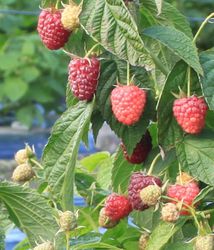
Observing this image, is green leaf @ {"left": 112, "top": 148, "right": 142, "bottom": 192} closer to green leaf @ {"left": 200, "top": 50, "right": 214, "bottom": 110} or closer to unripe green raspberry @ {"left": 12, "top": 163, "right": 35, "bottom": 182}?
unripe green raspberry @ {"left": 12, "top": 163, "right": 35, "bottom": 182}

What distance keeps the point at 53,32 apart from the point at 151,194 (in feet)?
0.70

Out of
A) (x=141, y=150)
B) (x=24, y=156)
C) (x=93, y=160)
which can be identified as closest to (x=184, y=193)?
(x=141, y=150)

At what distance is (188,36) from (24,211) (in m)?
0.29

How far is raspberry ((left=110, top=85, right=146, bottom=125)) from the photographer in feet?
3.89

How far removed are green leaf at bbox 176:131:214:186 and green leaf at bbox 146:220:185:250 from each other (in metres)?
0.06

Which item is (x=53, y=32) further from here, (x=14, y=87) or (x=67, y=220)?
(x=14, y=87)

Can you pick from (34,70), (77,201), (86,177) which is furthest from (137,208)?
(34,70)

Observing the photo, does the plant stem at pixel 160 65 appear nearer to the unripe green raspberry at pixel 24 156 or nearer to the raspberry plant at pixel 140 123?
the raspberry plant at pixel 140 123

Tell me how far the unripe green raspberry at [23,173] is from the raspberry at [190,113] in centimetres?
31

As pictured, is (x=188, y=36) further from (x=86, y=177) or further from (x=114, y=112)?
(x=86, y=177)

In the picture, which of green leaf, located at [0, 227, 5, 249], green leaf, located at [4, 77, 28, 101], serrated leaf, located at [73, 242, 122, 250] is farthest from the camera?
green leaf, located at [4, 77, 28, 101]

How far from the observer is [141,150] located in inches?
51.0

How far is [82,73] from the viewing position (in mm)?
1189

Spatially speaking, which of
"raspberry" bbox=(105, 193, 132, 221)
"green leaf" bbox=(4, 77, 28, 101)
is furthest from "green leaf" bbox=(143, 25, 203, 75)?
"green leaf" bbox=(4, 77, 28, 101)
